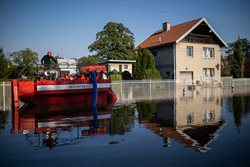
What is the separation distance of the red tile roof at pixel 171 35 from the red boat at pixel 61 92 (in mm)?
19833

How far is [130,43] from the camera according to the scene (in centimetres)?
6047

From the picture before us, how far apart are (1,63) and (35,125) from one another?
26613 mm

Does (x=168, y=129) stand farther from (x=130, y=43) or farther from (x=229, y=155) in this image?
(x=130, y=43)

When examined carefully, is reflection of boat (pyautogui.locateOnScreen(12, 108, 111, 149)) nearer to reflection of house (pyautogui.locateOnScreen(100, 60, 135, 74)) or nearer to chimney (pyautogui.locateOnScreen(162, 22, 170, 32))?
chimney (pyautogui.locateOnScreen(162, 22, 170, 32))

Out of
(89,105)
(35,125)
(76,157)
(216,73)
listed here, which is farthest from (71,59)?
(216,73)

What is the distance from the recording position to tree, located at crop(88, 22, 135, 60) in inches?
2279

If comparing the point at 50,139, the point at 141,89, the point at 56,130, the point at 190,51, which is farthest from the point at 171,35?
the point at 50,139

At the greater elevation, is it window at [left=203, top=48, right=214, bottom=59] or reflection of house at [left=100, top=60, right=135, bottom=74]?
window at [left=203, top=48, right=214, bottom=59]

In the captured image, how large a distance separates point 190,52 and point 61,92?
25054 mm

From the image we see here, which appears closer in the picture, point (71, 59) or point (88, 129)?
point (88, 129)

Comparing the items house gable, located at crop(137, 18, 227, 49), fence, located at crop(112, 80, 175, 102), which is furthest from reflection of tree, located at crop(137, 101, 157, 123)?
house gable, located at crop(137, 18, 227, 49)

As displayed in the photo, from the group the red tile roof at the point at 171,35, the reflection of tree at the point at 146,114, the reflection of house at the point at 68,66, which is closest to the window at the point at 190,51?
the red tile roof at the point at 171,35

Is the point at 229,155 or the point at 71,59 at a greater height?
the point at 71,59

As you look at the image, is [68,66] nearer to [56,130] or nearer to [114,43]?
[56,130]
